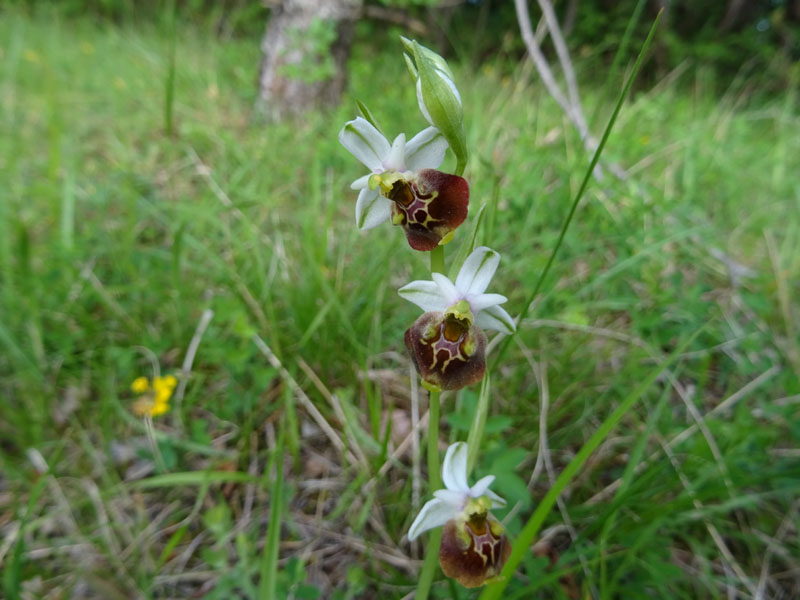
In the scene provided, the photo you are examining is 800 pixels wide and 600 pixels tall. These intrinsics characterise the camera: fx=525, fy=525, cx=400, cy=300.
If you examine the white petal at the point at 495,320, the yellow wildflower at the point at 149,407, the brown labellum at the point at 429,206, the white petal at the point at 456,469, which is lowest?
the yellow wildflower at the point at 149,407

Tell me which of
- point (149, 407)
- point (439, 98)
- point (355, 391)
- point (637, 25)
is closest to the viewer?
point (439, 98)

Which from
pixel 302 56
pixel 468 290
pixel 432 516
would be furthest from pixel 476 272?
pixel 302 56

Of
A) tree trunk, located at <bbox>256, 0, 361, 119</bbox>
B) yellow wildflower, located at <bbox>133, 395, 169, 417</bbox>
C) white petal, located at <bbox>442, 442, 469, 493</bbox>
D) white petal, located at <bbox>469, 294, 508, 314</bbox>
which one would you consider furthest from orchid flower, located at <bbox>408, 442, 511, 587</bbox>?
tree trunk, located at <bbox>256, 0, 361, 119</bbox>

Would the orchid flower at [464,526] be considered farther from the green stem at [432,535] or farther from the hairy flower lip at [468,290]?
the hairy flower lip at [468,290]

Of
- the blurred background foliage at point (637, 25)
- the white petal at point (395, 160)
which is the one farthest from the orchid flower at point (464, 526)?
the blurred background foliage at point (637, 25)

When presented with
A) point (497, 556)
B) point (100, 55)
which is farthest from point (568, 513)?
point (100, 55)

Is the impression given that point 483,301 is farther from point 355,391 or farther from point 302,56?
point 302,56

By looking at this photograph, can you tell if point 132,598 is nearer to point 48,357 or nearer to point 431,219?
point 48,357
